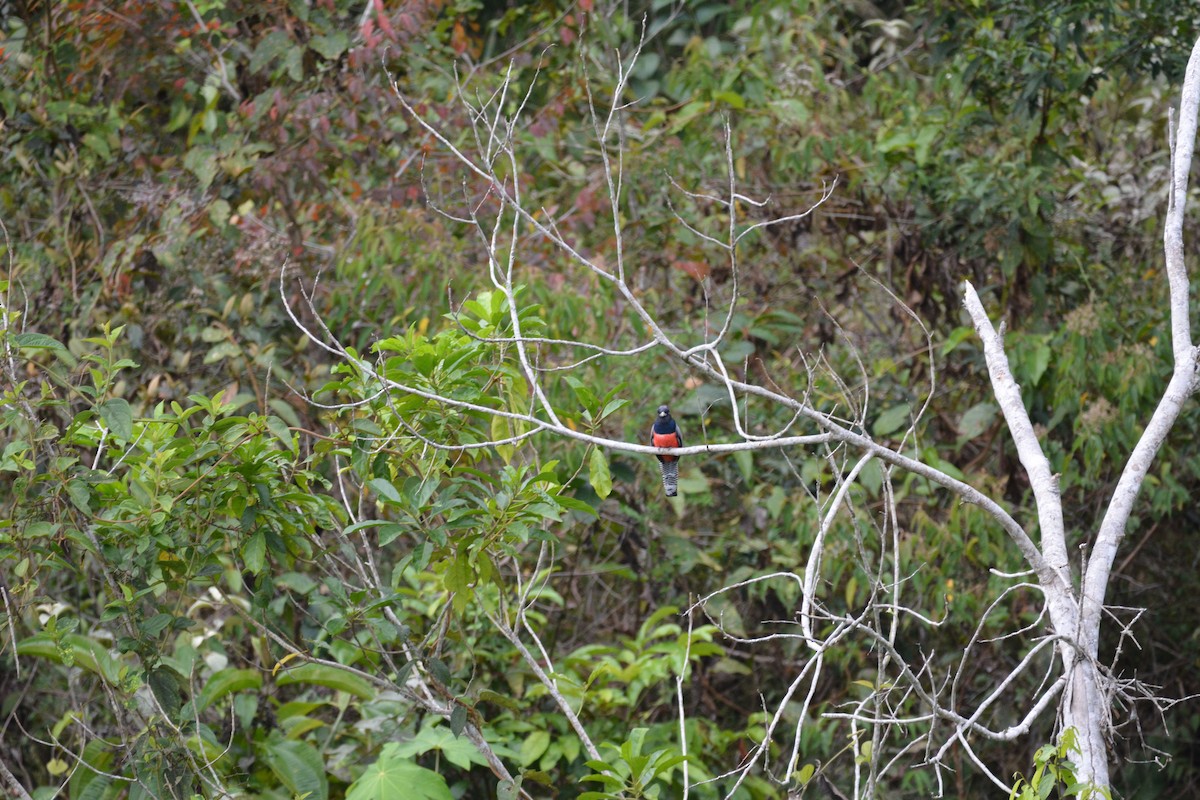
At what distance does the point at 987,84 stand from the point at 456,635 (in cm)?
307

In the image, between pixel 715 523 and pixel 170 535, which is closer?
pixel 170 535

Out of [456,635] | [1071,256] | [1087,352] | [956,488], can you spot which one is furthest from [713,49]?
[956,488]

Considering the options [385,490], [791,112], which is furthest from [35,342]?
[791,112]

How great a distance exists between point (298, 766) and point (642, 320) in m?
1.68

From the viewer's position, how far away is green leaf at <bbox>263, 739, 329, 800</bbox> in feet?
12.3

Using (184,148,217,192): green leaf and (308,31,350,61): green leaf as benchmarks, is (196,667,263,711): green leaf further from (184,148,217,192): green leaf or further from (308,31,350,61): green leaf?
(308,31,350,61): green leaf

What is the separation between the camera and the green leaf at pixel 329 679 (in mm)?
3786

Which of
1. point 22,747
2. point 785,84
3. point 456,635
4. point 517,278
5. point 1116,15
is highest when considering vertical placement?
point 1116,15

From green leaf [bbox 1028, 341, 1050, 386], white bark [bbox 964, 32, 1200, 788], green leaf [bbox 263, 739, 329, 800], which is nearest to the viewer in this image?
white bark [bbox 964, 32, 1200, 788]

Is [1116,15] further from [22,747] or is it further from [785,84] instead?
[22,747]

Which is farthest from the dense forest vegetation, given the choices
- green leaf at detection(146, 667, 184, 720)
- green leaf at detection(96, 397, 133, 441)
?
green leaf at detection(96, 397, 133, 441)

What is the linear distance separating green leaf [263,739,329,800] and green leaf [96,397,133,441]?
4.33ft

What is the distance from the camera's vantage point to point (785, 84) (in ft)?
18.0

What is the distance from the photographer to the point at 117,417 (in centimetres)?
288
